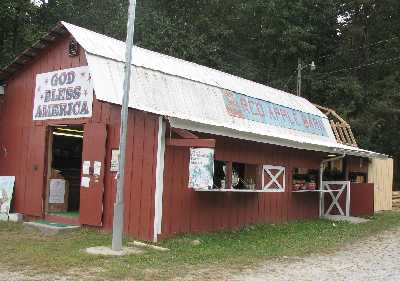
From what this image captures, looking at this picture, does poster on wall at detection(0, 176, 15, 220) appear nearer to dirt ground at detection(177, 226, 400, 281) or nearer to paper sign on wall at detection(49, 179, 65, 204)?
paper sign on wall at detection(49, 179, 65, 204)

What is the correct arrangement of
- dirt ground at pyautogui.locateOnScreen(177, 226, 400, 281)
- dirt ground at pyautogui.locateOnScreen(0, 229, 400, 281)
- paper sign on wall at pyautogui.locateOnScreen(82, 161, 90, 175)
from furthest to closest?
paper sign on wall at pyautogui.locateOnScreen(82, 161, 90, 175) < dirt ground at pyautogui.locateOnScreen(177, 226, 400, 281) < dirt ground at pyautogui.locateOnScreen(0, 229, 400, 281)

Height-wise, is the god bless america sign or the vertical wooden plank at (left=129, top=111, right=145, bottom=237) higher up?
the god bless america sign

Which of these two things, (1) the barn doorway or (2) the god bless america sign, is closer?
(2) the god bless america sign

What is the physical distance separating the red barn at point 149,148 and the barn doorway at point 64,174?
1.5 inches

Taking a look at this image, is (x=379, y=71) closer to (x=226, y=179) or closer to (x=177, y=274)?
(x=226, y=179)

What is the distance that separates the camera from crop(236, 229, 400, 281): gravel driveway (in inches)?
365

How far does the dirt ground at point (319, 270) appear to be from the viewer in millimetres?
8992

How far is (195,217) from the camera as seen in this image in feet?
43.5

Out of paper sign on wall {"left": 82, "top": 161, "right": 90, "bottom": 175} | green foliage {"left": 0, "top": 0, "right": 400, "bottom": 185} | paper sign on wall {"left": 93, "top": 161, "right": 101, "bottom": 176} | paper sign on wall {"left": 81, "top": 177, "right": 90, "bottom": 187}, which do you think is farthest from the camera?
green foliage {"left": 0, "top": 0, "right": 400, "bottom": 185}

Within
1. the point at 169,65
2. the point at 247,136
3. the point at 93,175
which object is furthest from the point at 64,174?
the point at 247,136

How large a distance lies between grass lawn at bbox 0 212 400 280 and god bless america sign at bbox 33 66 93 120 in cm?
320

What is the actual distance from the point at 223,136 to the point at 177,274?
5.56 meters

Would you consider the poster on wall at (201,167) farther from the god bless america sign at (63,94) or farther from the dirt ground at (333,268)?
the god bless america sign at (63,94)

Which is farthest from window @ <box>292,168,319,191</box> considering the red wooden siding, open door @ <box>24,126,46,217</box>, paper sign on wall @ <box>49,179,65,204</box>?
open door @ <box>24,126,46,217</box>
